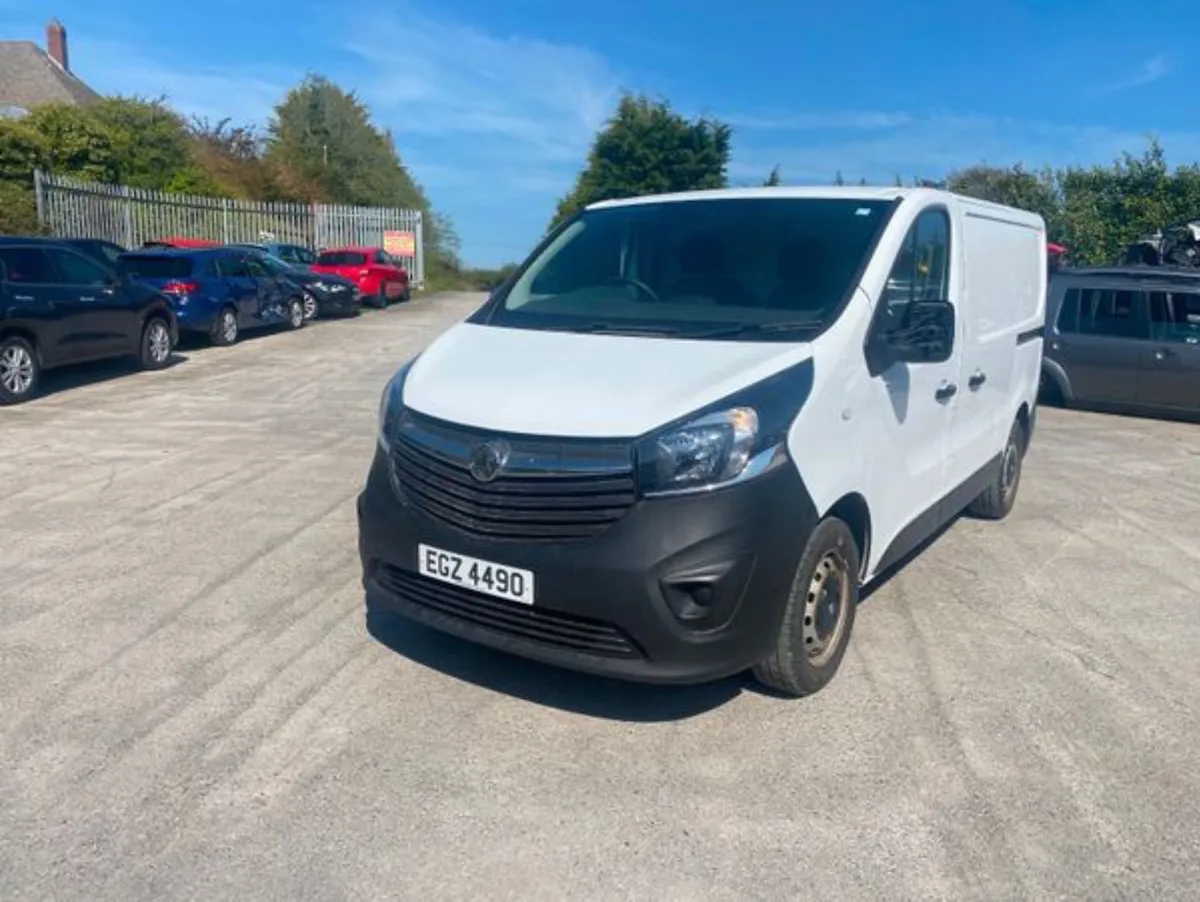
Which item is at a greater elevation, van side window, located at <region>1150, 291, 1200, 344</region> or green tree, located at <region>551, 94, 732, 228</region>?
green tree, located at <region>551, 94, 732, 228</region>

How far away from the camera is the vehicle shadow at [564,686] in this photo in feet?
12.7

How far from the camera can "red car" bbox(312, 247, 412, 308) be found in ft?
85.6

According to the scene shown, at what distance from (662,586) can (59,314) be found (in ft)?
33.7

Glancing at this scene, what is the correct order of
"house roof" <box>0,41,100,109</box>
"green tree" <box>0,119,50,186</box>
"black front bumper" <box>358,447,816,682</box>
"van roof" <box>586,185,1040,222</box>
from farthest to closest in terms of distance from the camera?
"house roof" <box>0,41,100,109</box>
"green tree" <box>0,119,50,186</box>
"van roof" <box>586,185,1040,222</box>
"black front bumper" <box>358,447,816,682</box>

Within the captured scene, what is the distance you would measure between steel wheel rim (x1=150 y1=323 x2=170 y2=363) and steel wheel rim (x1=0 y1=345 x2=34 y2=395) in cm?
261

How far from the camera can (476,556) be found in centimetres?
355

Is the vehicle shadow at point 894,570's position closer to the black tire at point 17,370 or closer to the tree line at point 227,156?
the black tire at point 17,370

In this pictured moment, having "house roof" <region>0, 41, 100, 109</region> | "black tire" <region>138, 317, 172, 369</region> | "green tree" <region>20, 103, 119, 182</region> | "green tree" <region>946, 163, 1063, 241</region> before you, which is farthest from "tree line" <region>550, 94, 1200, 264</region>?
"house roof" <region>0, 41, 100, 109</region>

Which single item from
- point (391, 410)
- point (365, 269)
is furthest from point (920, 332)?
point (365, 269)

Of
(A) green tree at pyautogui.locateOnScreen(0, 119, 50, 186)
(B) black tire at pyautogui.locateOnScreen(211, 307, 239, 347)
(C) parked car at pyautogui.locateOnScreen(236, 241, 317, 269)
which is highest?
(A) green tree at pyautogui.locateOnScreen(0, 119, 50, 186)

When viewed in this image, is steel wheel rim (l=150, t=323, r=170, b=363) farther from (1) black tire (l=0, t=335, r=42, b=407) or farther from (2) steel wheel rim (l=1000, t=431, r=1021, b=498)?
(2) steel wheel rim (l=1000, t=431, r=1021, b=498)

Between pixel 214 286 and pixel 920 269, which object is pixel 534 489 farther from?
pixel 214 286

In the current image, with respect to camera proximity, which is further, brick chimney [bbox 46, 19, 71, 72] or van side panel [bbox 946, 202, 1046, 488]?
brick chimney [bbox 46, 19, 71, 72]

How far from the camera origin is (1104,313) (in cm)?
1165
